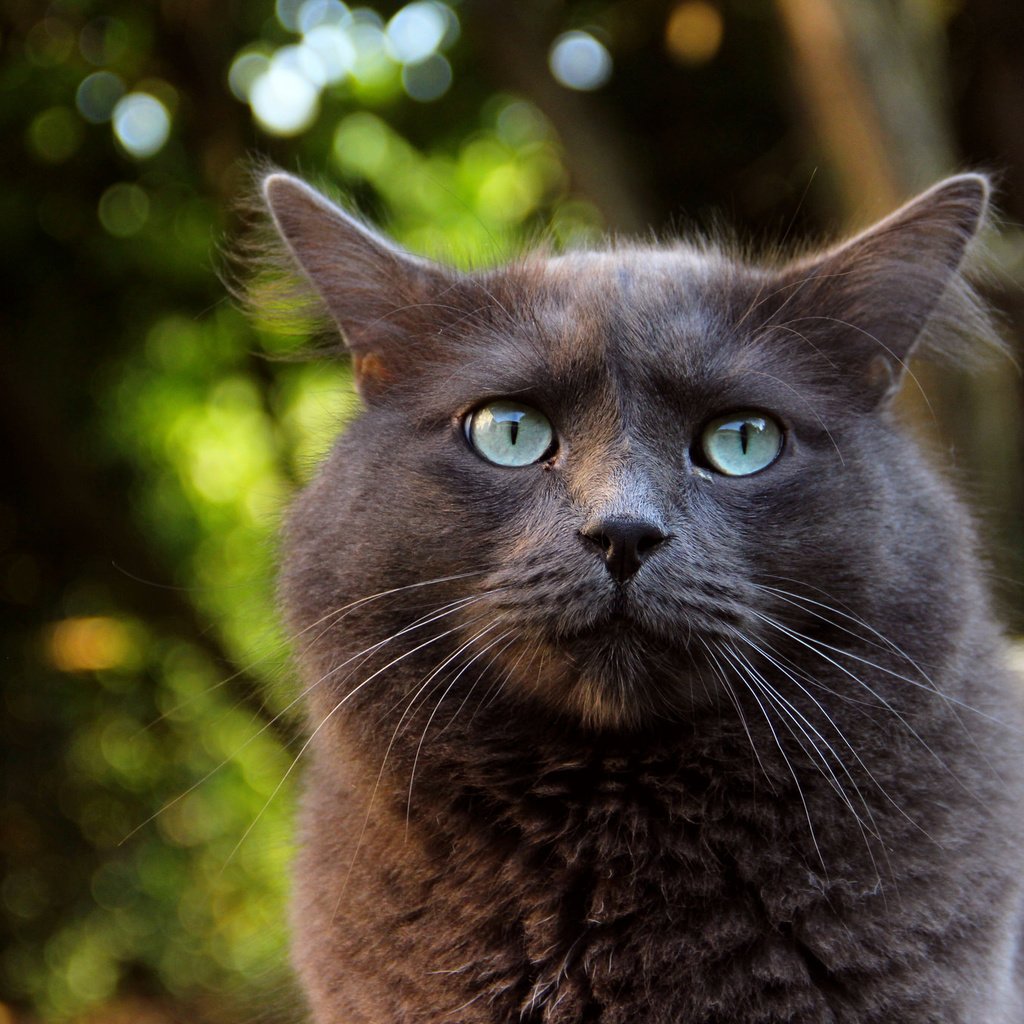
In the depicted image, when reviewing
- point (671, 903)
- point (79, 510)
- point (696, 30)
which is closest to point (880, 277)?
point (671, 903)

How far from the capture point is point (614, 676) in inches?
69.7

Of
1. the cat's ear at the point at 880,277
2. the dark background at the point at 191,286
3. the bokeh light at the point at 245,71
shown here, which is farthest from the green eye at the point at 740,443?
the bokeh light at the point at 245,71

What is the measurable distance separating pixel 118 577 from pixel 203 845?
1.62 m

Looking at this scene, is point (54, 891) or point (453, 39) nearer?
point (453, 39)

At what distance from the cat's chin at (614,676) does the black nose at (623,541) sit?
103 millimetres

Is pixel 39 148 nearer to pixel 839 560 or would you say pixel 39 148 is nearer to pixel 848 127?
pixel 848 127

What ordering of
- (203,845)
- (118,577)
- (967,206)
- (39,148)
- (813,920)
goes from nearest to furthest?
(813,920) → (967,206) → (39,148) → (118,577) → (203,845)

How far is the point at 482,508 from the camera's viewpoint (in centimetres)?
189

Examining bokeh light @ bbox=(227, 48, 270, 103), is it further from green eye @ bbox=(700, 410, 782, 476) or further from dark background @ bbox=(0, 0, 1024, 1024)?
green eye @ bbox=(700, 410, 782, 476)

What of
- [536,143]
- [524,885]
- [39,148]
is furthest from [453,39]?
[524,885]

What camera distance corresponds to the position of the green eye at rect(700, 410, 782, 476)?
1914mm

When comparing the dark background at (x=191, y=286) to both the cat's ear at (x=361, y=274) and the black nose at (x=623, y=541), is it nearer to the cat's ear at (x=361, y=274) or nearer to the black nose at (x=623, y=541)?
the cat's ear at (x=361, y=274)

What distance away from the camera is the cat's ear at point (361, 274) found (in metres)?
2.20

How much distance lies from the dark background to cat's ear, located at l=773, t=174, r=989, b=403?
1.72 m
